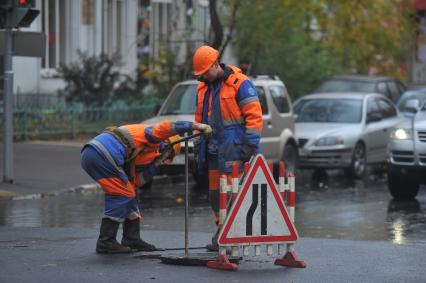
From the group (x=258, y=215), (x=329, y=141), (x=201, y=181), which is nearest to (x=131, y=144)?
(x=258, y=215)

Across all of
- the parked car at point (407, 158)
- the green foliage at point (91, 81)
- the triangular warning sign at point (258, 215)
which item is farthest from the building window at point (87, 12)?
the triangular warning sign at point (258, 215)

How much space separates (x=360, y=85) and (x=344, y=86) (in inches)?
14.7

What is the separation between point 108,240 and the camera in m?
10.4

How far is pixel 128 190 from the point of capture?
404 inches

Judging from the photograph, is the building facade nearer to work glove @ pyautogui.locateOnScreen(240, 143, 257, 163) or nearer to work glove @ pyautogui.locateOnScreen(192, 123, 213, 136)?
work glove @ pyautogui.locateOnScreen(240, 143, 257, 163)

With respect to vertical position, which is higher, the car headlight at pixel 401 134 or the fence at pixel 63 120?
the car headlight at pixel 401 134

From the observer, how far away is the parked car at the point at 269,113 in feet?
61.3

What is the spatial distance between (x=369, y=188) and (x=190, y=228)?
6852 mm

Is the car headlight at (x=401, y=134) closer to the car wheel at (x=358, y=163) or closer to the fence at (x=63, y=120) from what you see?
the car wheel at (x=358, y=163)

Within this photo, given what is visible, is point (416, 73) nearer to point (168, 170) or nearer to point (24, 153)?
point (24, 153)

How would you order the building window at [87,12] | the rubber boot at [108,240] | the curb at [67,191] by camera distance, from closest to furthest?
1. the rubber boot at [108,240]
2. the curb at [67,191]
3. the building window at [87,12]

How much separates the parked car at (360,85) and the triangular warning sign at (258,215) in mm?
17475

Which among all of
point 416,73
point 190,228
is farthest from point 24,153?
point 416,73

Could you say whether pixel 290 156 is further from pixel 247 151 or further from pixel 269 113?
pixel 247 151
